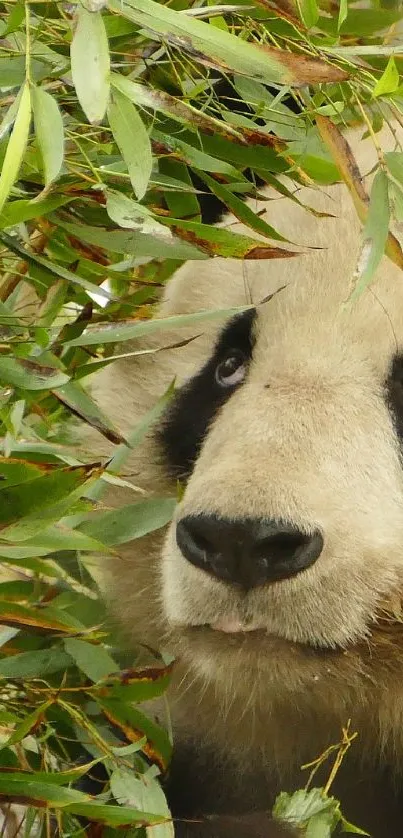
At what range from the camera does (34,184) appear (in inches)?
57.3

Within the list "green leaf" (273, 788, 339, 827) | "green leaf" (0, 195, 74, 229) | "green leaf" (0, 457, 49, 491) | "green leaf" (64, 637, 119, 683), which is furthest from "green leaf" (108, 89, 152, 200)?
"green leaf" (273, 788, 339, 827)

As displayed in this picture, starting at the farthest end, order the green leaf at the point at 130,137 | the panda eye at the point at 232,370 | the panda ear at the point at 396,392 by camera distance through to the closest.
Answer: the panda eye at the point at 232,370, the panda ear at the point at 396,392, the green leaf at the point at 130,137

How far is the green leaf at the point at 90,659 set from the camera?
149cm

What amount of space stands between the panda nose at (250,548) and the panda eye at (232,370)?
35 cm

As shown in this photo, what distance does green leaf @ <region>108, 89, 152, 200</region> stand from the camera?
120 centimetres

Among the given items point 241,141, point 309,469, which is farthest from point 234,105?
point 309,469

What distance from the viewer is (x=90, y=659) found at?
1504 mm

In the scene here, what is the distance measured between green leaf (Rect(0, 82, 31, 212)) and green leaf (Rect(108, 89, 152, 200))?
0.11m

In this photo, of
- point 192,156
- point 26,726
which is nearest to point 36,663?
point 26,726

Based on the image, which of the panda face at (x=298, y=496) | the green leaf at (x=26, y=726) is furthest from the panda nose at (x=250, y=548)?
the green leaf at (x=26, y=726)

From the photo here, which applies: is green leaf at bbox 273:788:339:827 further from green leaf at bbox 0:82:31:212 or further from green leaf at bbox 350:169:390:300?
green leaf at bbox 0:82:31:212

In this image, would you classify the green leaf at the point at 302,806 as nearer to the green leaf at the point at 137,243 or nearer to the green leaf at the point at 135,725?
the green leaf at the point at 135,725

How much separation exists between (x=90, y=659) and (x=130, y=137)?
66 centimetres

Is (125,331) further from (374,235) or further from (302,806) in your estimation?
(302,806)
